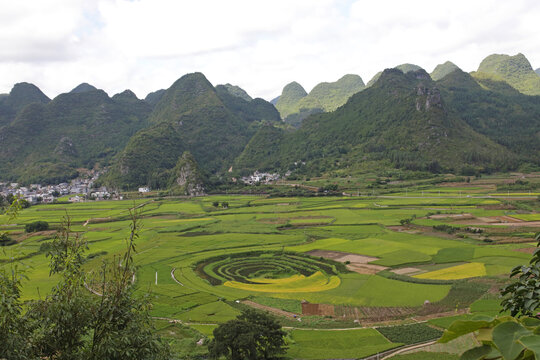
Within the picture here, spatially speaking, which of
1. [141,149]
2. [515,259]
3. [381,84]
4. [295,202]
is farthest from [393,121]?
[515,259]

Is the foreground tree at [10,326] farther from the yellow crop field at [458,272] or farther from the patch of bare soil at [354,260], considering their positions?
the yellow crop field at [458,272]

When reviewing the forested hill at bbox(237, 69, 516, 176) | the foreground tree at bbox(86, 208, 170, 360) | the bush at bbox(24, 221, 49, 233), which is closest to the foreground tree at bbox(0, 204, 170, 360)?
the foreground tree at bbox(86, 208, 170, 360)

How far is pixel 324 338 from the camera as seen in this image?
25.4 m

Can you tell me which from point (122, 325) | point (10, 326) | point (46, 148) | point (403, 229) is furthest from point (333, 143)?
point (10, 326)

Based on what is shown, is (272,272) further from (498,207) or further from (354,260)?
(498,207)

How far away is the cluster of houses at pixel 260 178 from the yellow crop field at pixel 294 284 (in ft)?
306

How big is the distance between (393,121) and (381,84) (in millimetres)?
37846

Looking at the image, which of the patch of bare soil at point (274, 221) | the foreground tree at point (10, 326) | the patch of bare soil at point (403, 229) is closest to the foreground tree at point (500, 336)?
the foreground tree at point (10, 326)

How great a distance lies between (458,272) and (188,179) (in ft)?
310

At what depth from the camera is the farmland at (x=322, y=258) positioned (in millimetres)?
29219

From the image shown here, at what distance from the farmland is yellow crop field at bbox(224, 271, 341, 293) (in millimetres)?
103

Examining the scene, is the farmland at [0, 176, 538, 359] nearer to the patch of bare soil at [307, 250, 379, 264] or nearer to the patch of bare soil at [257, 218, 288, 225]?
the patch of bare soil at [307, 250, 379, 264]

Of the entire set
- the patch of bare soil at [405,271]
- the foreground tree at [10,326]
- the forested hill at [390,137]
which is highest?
the forested hill at [390,137]

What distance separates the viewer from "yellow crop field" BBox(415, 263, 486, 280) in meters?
37.1
